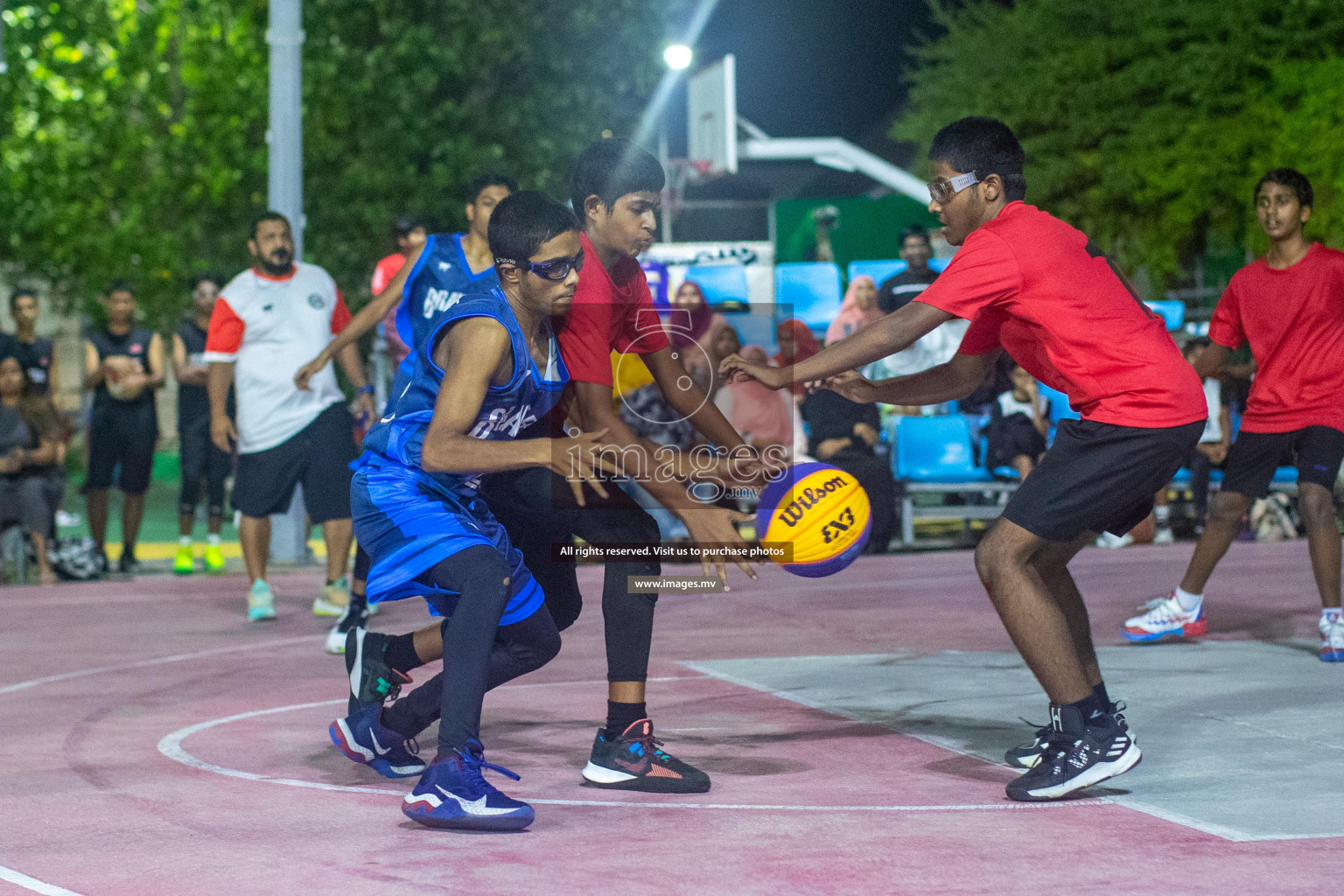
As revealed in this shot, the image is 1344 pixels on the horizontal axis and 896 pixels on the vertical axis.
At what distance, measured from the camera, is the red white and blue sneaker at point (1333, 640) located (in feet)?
25.8

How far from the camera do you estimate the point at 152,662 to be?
8.61 m

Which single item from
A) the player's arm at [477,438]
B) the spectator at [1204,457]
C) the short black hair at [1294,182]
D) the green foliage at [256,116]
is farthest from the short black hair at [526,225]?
the green foliage at [256,116]

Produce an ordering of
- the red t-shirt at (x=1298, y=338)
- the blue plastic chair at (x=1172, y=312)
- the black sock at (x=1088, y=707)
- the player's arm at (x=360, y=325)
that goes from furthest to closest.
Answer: the blue plastic chair at (x=1172, y=312)
the player's arm at (x=360, y=325)
the red t-shirt at (x=1298, y=338)
the black sock at (x=1088, y=707)

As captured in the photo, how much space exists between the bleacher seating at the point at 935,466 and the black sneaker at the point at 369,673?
8827 millimetres

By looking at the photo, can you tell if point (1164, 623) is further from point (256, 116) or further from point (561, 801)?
point (256, 116)

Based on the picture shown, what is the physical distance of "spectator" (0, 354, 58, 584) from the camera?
469 inches

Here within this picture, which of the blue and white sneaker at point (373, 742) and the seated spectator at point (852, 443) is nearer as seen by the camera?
the blue and white sneaker at point (373, 742)

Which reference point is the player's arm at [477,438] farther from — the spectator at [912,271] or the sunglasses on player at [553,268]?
the spectator at [912,271]

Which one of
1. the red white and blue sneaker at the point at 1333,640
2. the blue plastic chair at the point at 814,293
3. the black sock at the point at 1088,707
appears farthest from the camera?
the blue plastic chair at the point at 814,293

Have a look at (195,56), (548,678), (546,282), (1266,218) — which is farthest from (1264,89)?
(546,282)

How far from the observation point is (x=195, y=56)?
94.3 ft

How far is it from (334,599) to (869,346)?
5.59 m

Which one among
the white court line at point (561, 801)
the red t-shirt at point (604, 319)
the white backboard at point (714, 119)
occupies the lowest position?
the white court line at point (561, 801)

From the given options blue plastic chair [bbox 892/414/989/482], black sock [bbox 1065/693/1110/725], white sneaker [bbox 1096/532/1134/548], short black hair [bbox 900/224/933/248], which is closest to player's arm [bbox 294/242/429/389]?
black sock [bbox 1065/693/1110/725]
